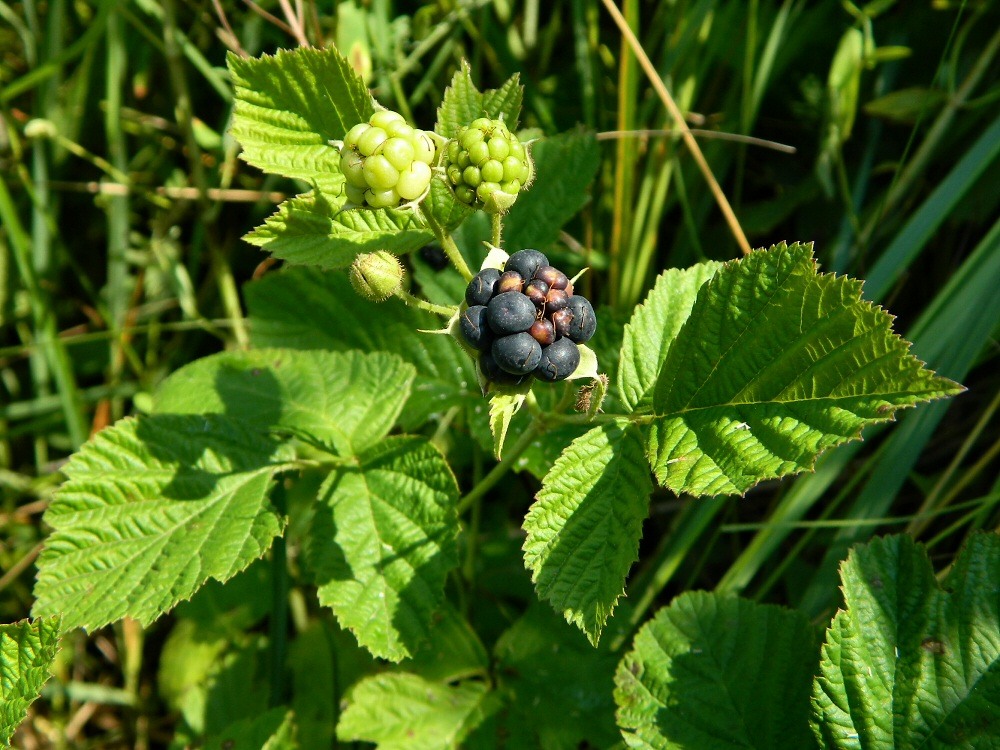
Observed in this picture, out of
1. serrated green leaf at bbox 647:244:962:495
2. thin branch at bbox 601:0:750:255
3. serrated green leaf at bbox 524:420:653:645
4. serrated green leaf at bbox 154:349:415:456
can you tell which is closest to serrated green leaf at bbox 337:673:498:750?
serrated green leaf at bbox 154:349:415:456

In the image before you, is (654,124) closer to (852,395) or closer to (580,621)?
(852,395)

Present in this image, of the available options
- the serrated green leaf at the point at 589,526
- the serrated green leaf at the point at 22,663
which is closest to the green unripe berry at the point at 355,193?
the serrated green leaf at the point at 589,526

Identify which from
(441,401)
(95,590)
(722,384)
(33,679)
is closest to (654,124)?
(441,401)

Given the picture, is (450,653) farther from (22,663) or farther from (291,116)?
(291,116)

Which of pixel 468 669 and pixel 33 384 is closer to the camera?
pixel 468 669

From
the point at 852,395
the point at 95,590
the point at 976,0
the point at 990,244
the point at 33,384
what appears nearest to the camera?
the point at 852,395

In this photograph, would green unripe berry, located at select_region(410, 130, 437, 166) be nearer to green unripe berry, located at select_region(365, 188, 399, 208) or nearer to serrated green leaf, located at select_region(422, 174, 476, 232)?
green unripe berry, located at select_region(365, 188, 399, 208)

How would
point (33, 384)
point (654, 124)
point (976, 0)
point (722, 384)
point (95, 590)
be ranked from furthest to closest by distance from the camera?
1. point (33, 384)
2. point (654, 124)
3. point (976, 0)
4. point (95, 590)
5. point (722, 384)
